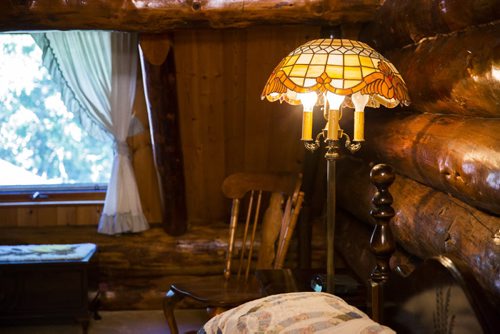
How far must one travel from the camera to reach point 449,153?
88.7 inches

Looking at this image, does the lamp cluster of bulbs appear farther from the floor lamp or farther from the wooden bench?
the wooden bench

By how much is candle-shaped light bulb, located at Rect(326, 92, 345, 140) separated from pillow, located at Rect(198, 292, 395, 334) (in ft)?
2.19

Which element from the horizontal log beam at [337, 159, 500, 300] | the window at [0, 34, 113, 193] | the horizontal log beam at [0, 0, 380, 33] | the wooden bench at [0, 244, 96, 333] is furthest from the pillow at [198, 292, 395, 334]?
the window at [0, 34, 113, 193]

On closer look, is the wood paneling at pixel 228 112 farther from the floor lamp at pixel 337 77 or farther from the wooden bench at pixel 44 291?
the floor lamp at pixel 337 77

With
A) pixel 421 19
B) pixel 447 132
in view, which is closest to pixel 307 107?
pixel 447 132

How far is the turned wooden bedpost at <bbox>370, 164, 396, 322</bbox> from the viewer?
2.05 m

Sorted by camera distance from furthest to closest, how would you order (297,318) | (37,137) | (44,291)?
1. (37,137)
2. (44,291)
3. (297,318)

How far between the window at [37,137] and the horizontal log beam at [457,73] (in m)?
2.45

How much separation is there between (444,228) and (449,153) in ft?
0.85

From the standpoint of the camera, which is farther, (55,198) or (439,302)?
(55,198)

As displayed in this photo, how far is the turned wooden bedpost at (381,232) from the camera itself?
2.05 metres

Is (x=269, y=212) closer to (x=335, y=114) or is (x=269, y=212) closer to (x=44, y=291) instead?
(x=44, y=291)

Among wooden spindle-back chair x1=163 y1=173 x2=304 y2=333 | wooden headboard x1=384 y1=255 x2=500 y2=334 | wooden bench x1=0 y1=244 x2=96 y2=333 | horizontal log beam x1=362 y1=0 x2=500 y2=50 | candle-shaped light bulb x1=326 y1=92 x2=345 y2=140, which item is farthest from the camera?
wooden bench x1=0 y1=244 x2=96 y2=333

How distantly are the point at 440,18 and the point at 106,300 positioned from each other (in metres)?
3.02
